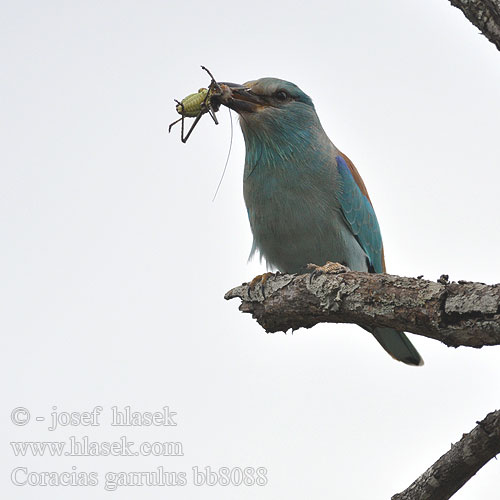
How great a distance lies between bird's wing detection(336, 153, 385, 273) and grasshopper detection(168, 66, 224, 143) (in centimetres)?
103

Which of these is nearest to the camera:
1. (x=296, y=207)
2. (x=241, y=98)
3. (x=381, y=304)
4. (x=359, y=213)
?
(x=381, y=304)

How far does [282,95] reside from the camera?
5.80 m

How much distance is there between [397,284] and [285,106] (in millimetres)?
2870

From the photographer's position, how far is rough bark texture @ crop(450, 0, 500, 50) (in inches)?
116

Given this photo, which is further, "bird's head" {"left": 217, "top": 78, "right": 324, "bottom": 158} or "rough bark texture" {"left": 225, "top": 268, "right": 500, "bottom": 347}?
"bird's head" {"left": 217, "top": 78, "right": 324, "bottom": 158}

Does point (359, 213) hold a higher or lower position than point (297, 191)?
lower

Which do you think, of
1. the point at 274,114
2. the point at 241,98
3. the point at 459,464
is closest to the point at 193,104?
the point at 241,98

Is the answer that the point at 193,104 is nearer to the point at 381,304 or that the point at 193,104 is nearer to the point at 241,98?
the point at 241,98

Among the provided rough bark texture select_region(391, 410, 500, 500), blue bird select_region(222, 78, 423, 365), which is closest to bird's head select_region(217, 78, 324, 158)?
blue bird select_region(222, 78, 423, 365)

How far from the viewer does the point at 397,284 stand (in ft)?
10.6

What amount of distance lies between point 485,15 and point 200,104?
108 inches

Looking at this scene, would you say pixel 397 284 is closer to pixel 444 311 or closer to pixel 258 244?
pixel 444 311

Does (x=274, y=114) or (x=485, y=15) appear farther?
(x=274, y=114)

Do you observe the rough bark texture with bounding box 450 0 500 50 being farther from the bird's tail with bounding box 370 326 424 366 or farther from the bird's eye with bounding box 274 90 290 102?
the bird's tail with bounding box 370 326 424 366
